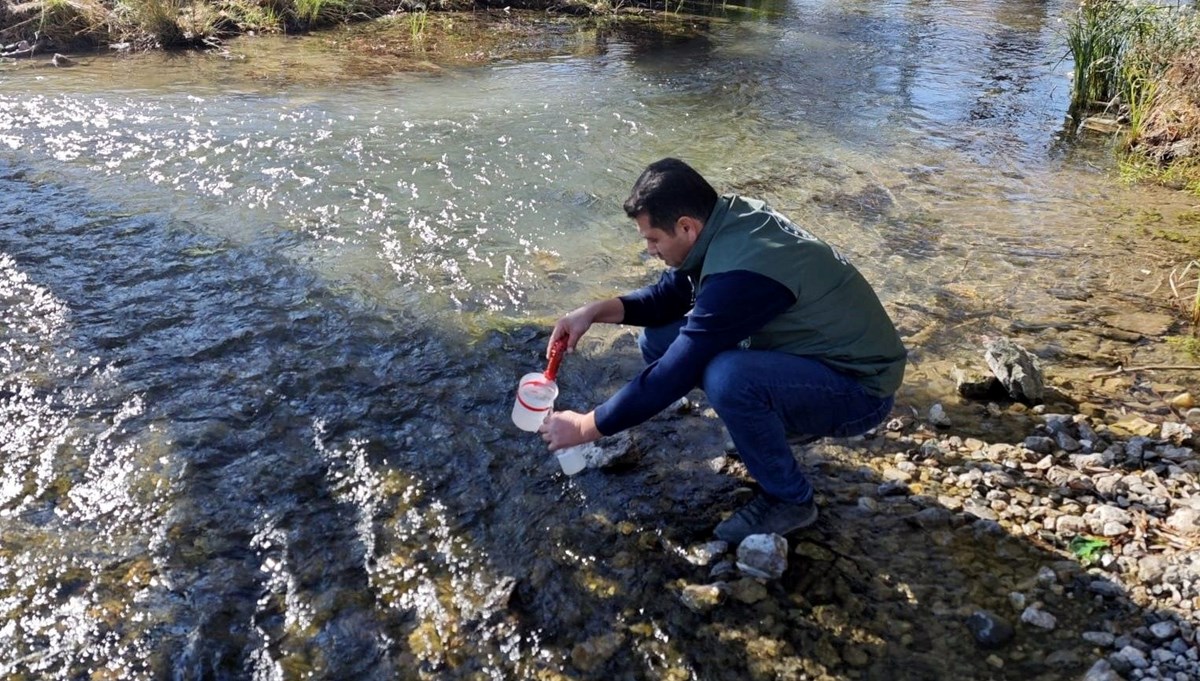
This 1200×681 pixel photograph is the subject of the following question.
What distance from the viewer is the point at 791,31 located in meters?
14.0

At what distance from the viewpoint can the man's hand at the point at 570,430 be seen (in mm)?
2945

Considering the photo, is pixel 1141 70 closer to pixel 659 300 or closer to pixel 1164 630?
pixel 659 300

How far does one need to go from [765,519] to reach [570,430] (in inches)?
31.3

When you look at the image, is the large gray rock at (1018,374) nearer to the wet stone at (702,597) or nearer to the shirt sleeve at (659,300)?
the shirt sleeve at (659,300)

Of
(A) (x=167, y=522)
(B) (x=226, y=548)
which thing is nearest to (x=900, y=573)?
(B) (x=226, y=548)

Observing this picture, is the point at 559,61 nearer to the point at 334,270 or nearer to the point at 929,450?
the point at 334,270

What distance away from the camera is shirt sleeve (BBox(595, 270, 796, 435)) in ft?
9.16

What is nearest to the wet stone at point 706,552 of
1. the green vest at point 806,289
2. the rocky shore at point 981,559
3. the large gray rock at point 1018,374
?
the rocky shore at point 981,559

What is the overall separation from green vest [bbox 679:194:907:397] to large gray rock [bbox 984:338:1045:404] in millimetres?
1103

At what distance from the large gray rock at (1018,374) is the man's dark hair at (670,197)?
1922 mm

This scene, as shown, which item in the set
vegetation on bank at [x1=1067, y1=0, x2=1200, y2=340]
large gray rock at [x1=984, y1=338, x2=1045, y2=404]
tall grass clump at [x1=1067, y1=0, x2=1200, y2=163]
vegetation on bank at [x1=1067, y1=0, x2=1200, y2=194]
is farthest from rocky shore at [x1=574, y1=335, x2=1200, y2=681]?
A: tall grass clump at [x1=1067, y1=0, x2=1200, y2=163]

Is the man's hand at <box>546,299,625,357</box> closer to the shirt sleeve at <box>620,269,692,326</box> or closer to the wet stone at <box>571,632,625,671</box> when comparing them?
the shirt sleeve at <box>620,269,692,326</box>

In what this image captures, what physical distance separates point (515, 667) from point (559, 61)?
9990mm

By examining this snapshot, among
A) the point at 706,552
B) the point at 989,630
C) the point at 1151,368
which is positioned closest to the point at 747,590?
the point at 706,552
